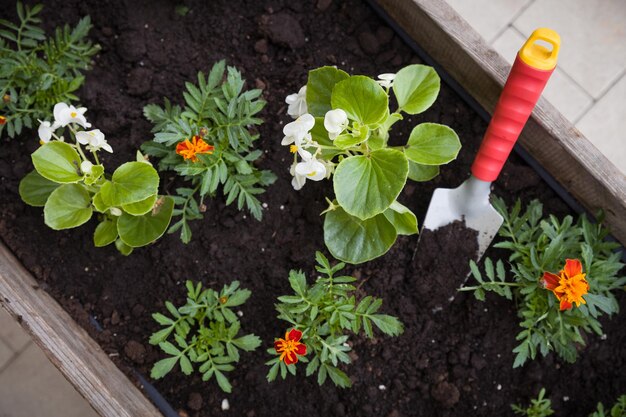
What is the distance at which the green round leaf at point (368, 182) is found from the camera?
47.7 inches

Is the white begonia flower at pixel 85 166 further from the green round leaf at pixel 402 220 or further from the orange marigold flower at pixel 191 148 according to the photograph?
the green round leaf at pixel 402 220

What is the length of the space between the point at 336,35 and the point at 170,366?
82cm

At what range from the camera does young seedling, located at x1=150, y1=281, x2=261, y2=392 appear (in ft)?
4.64

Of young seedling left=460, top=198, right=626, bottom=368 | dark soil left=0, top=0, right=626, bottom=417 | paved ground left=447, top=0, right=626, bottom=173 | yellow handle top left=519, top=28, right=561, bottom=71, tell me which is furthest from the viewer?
paved ground left=447, top=0, right=626, bottom=173

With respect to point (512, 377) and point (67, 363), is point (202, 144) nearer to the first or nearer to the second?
point (67, 363)

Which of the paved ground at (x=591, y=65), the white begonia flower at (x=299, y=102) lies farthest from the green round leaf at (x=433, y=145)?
the paved ground at (x=591, y=65)

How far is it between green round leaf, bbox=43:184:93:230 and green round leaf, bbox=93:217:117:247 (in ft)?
0.21

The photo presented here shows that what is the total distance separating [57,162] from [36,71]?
11.8 inches

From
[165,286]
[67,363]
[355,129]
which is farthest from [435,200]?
[67,363]

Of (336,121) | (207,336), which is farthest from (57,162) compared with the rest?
(336,121)

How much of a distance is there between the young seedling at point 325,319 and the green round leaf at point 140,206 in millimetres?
290

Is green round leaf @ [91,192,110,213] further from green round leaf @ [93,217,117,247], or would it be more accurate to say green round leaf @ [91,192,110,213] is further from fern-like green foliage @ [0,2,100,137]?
fern-like green foliage @ [0,2,100,137]

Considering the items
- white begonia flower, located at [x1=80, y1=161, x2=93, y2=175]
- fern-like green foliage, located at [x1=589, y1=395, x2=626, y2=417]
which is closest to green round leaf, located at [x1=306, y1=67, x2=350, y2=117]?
white begonia flower, located at [x1=80, y1=161, x2=93, y2=175]

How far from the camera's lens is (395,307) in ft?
4.98
